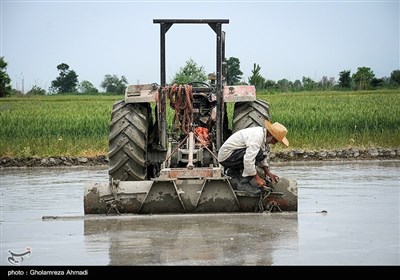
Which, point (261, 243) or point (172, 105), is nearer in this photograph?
point (261, 243)

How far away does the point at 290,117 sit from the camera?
2866 cm

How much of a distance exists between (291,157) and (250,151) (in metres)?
10.1

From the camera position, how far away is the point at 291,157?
22.5m

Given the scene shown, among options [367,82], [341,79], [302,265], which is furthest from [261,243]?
[341,79]

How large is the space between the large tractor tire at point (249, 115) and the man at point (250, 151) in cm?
77

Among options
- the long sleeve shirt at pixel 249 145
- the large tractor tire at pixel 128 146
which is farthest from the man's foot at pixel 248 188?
the large tractor tire at pixel 128 146

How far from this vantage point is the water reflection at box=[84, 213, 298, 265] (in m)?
9.47

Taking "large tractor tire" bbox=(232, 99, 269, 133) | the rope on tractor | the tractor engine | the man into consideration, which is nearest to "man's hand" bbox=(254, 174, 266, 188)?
the man

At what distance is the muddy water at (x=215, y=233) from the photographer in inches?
375

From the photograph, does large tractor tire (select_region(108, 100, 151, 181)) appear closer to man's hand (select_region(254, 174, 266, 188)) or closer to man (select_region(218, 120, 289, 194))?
man (select_region(218, 120, 289, 194))

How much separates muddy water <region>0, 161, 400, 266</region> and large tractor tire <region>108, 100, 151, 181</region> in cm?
88
